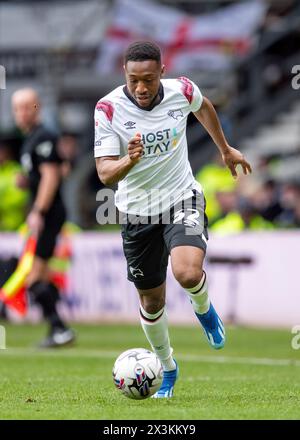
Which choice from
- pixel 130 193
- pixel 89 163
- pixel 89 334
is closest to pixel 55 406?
pixel 130 193

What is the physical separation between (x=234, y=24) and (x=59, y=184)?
10.4m

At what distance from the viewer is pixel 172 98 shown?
844cm

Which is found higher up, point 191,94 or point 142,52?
point 142,52

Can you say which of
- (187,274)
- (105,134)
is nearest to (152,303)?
(187,274)

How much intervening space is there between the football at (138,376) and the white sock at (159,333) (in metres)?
0.38

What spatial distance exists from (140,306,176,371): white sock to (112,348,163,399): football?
38 centimetres

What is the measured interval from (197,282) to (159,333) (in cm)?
58

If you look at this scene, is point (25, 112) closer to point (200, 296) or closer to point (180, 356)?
point (180, 356)

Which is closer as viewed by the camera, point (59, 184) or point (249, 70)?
point (59, 184)

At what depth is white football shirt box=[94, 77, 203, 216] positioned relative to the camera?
8195 millimetres

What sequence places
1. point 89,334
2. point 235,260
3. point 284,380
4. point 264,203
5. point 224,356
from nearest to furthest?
point 284,380 → point 224,356 → point 89,334 → point 235,260 → point 264,203

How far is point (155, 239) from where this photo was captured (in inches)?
332

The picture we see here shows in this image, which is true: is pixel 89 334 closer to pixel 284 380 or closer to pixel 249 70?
pixel 284 380

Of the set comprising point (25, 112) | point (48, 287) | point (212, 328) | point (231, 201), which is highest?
point (25, 112)
